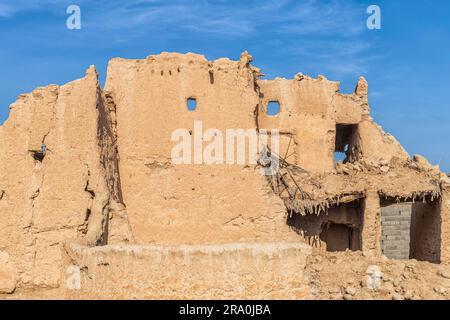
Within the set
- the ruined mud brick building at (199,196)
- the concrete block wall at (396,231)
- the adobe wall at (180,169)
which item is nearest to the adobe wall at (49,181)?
the ruined mud brick building at (199,196)

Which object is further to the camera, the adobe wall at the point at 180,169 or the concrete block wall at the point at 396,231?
the concrete block wall at the point at 396,231

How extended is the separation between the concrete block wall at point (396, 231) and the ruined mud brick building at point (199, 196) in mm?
6592

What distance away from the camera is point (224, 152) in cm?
1565

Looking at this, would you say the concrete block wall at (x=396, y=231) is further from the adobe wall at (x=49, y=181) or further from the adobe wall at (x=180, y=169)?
the adobe wall at (x=49, y=181)

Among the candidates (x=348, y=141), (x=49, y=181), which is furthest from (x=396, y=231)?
(x=49, y=181)

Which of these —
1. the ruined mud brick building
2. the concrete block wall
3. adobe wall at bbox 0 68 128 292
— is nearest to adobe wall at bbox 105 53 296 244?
the ruined mud brick building

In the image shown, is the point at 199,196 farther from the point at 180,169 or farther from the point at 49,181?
the point at 49,181

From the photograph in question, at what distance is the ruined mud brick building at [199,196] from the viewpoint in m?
10.0

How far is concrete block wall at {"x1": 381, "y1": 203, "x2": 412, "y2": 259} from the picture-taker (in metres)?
25.9

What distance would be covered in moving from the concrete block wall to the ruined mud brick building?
21.6ft

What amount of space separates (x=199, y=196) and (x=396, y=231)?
520 inches

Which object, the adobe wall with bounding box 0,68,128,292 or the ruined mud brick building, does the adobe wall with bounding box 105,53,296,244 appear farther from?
the adobe wall with bounding box 0,68,128,292
